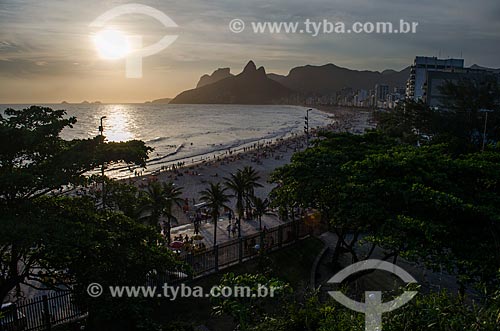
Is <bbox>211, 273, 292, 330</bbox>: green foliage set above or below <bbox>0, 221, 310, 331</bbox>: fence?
above

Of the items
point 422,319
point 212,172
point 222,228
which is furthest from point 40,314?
point 212,172

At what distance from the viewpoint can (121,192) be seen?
8984 mm

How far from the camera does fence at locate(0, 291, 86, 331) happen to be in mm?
9867

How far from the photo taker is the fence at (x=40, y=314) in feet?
32.4

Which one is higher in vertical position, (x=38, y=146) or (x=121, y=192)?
(x=38, y=146)

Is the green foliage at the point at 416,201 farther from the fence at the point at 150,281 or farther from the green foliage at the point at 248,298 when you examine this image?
the green foliage at the point at 248,298

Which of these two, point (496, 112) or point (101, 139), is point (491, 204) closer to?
point (101, 139)

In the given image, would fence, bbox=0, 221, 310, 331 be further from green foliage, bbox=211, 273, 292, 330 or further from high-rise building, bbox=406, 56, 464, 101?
high-rise building, bbox=406, 56, 464, 101

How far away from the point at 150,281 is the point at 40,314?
131 inches

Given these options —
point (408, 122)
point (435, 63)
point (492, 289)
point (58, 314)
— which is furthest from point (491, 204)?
point (435, 63)

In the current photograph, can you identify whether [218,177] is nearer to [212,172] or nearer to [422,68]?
[212,172]

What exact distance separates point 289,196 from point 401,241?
5.13 meters

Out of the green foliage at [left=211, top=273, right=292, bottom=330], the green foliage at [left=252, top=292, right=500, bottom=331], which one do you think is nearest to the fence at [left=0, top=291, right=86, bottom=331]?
the green foliage at [left=211, top=273, right=292, bottom=330]

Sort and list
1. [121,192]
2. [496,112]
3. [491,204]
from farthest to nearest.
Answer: [496,112] < [491,204] < [121,192]
